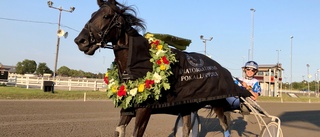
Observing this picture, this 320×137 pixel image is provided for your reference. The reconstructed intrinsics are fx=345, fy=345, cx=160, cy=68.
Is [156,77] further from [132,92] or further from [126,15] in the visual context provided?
[126,15]

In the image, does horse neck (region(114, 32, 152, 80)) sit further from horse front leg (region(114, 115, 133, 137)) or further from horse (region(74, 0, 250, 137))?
horse front leg (region(114, 115, 133, 137))

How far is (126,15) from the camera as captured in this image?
13.1 ft

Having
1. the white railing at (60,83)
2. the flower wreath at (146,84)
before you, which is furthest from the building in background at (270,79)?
the flower wreath at (146,84)

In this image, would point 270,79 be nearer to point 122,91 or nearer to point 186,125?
point 186,125

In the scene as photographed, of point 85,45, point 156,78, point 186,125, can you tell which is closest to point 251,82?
point 186,125

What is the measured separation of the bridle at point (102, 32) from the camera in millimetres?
3580

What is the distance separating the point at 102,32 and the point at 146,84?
0.72m

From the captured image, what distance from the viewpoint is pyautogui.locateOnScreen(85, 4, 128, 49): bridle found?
3.58m

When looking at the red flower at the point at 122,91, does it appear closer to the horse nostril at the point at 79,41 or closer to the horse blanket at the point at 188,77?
the horse blanket at the point at 188,77

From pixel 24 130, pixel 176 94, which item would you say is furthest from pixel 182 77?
pixel 24 130

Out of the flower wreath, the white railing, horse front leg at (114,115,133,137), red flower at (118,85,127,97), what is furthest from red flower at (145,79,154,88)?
the white railing

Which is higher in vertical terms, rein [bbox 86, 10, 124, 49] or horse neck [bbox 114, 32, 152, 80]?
rein [bbox 86, 10, 124, 49]

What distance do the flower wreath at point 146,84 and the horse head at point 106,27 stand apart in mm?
380

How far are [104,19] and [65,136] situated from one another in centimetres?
327
